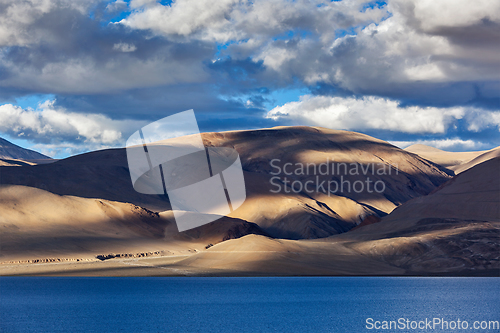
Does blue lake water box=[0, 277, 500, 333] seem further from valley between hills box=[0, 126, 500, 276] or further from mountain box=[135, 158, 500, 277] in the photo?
mountain box=[135, 158, 500, 277]

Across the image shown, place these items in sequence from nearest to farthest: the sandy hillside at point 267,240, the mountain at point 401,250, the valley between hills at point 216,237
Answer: the valley between hills at point 216,237 < the sandy hillside at point 267,240 < the mountain at point 401,250

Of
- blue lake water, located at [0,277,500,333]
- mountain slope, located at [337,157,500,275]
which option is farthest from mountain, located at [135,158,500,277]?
blue lake water, located at [0,277,500,333]

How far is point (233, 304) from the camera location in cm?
6594

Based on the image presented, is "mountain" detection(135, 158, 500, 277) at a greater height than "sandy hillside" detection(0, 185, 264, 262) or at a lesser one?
lesser

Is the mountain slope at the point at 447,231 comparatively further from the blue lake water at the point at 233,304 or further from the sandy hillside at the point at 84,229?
the sandy hillside at the point at 84,229

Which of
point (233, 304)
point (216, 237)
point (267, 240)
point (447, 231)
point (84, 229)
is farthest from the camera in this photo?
point (216, 237)

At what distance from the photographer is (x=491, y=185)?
134500 mm

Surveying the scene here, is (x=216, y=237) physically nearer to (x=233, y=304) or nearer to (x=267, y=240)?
(x=267, y=240)

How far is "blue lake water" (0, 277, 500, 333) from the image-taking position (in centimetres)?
5072

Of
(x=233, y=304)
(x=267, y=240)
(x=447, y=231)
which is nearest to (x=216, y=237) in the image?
(x=267, y=240)

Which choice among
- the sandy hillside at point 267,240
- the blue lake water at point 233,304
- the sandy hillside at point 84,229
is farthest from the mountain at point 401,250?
the sandy hillside at point 84,229

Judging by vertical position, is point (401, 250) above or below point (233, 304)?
above

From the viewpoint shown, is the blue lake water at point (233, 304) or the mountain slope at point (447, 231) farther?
the mountain slope at point (447, 231)

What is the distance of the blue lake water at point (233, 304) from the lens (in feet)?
166
